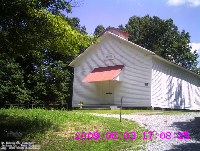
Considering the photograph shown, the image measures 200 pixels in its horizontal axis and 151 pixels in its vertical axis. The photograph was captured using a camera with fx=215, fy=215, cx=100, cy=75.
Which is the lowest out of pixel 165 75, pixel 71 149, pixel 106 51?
pixel 71 149

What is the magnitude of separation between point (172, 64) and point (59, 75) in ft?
34.0

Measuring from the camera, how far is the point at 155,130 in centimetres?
748

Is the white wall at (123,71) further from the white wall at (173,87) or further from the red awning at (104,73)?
the white wall at (173,87)

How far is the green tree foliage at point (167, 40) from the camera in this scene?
2956 cm

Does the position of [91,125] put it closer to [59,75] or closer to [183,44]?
[59,75]

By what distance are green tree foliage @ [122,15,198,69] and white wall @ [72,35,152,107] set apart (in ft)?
40.6

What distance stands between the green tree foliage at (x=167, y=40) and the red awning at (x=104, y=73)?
13275mm

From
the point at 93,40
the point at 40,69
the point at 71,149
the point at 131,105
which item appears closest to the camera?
the point at 71,149

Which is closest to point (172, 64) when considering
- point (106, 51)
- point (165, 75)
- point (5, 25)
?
point (165, 75)

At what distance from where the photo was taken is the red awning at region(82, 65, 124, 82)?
16453 millimetres

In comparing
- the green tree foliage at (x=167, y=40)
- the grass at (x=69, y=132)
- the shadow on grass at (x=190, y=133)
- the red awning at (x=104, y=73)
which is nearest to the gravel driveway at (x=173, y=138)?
the shadow on grass at (x=190, y=133)

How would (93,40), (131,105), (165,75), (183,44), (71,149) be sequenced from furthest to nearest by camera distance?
1. (183,44)
2. (165,75)
3. (131,105)
4. (93,40)
5. (71,149)
